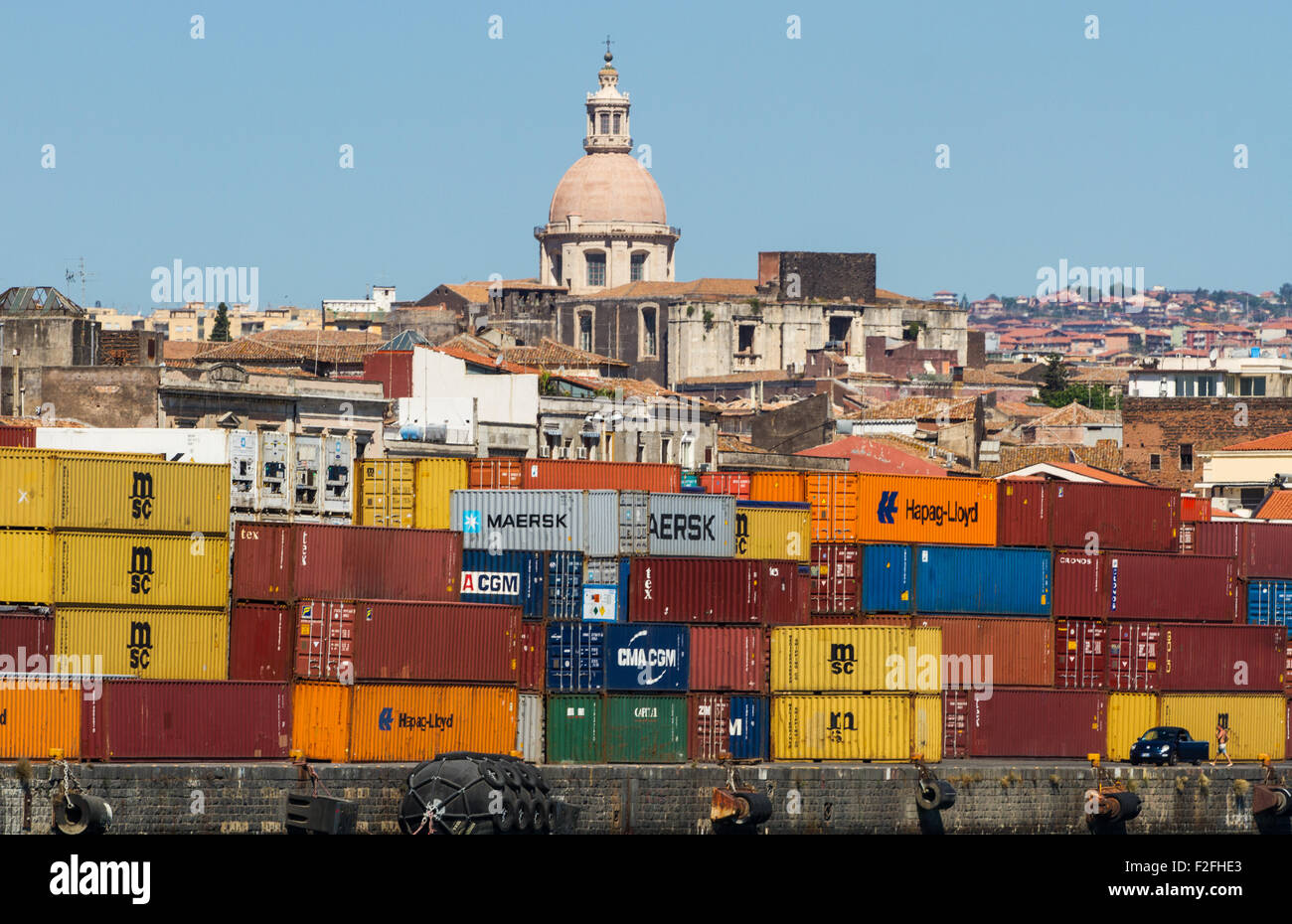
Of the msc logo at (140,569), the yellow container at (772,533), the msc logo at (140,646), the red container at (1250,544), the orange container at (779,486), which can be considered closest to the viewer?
the msc logo at (140,646)

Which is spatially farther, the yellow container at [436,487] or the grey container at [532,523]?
the yellow container at [436,487]

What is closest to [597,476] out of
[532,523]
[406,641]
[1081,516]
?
[532,523]

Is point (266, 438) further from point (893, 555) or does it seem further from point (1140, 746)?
point (1140, 746)

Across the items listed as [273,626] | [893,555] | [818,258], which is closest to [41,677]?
[273,626]

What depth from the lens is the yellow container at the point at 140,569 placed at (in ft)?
203

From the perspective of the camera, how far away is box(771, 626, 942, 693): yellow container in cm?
6788

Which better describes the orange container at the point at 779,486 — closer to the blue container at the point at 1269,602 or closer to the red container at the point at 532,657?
the red container at the point at 532,657

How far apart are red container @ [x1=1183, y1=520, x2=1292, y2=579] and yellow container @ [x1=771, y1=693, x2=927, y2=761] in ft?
51.3

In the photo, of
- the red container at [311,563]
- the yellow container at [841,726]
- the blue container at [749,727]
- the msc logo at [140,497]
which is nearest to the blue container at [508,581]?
the red container at [311,563]

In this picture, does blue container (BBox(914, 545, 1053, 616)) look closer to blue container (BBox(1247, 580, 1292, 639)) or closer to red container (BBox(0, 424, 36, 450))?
blue container (BBox(1247, 580, 1292, 639))

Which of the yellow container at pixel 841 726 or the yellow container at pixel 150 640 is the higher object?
the yellow container at pixel 150 640

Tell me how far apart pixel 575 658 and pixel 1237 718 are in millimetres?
21583

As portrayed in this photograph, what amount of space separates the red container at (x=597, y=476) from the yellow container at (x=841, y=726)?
7873 mm
